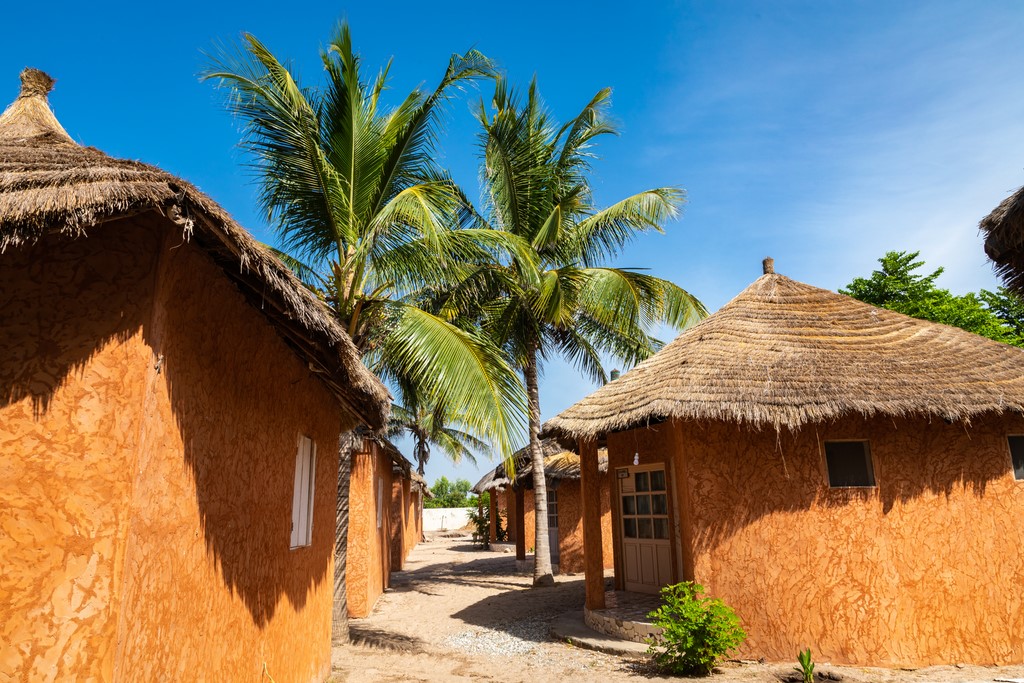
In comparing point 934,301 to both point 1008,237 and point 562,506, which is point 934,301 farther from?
point 1008,237

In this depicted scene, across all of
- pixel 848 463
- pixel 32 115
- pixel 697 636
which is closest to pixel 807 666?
pixel 697 636

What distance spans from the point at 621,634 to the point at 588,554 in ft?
4.43

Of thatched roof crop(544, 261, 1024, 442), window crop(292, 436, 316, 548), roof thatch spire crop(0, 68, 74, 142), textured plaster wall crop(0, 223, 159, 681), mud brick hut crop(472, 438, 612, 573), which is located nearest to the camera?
textured plaster wall crop(0, 223, 159, 681)

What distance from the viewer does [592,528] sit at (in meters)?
9.88

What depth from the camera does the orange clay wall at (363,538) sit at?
11172mm

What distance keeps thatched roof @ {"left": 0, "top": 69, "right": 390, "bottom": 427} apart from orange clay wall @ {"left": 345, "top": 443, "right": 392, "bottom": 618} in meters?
6.74

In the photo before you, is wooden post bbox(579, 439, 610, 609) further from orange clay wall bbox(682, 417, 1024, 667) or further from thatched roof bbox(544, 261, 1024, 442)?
orange clay wall bbox(682, 417, 1024, 667)

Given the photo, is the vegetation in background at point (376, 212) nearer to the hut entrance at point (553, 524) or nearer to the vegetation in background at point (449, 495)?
the hut entrance at point (553, 524)

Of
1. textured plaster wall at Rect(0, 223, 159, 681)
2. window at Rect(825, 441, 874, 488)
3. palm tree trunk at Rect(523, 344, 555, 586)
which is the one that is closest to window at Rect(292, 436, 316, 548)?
textured plaster wall at Rect(0, 223, 159, 681)

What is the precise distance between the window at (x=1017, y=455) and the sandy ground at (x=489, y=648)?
2289mm

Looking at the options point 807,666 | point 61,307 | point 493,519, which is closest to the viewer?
point 61,307

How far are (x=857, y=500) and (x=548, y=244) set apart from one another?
7.76 metres

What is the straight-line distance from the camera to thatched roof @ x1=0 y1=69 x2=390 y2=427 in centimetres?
273

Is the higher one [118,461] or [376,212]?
[376,212]
